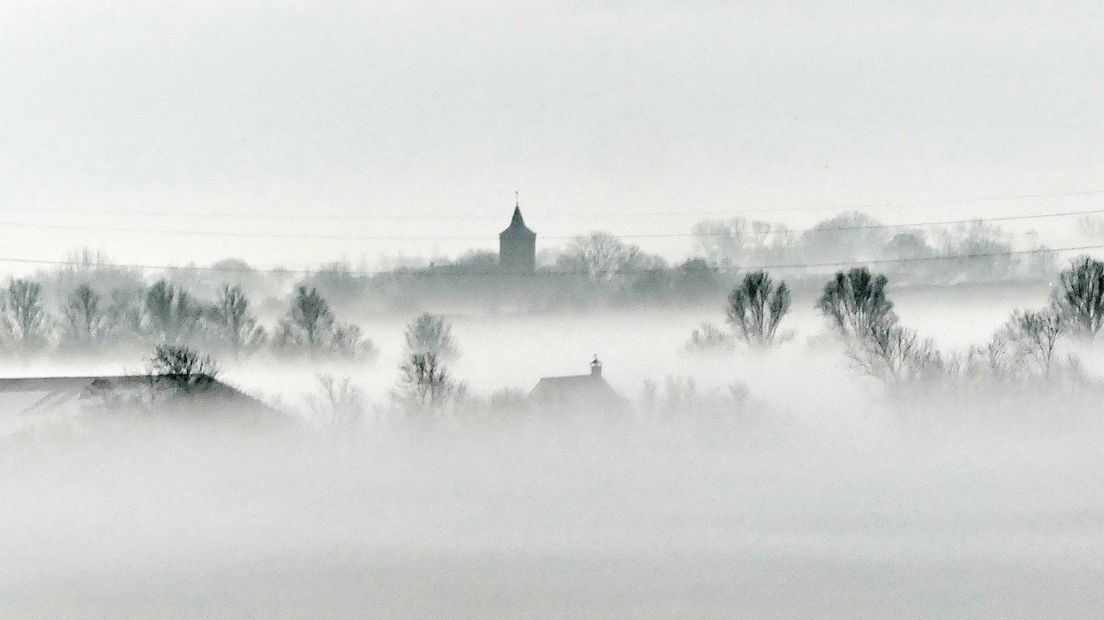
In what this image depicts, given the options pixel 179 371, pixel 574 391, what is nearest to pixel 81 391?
pixel 179 371

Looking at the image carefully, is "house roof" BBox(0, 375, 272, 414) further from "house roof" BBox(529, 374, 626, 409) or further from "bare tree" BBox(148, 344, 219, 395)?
"house roof" BBox(529, 374, 626, 409)

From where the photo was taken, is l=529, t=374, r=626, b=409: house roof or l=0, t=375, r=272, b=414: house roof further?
l=529, t=374, r=626, b=409: house roof

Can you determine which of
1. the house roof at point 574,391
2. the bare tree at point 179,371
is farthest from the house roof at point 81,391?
the house roof at point 574,391

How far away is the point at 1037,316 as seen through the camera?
4254 inches

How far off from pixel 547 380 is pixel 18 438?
4029cm

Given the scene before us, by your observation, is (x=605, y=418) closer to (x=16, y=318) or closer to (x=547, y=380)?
(x=547, y=380)

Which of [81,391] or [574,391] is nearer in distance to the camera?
[81,391]

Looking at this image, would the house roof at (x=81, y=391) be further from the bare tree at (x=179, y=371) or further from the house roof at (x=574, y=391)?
the house roof at (x=574, y=391)

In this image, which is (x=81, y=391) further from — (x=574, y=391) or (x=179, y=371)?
(x=574, y=391)

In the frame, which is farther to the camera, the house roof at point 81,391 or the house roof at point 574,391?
the house roof at point 574,391

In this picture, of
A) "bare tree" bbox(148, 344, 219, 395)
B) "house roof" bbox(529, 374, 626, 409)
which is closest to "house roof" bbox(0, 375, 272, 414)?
"bare tree" bbox(148, 344, 219, 395)

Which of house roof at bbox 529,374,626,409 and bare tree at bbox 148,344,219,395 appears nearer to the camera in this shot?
bare tree at bbox 148,344,219,395

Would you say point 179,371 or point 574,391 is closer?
point 179,371

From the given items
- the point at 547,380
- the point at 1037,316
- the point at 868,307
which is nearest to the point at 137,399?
the point at 547,380
